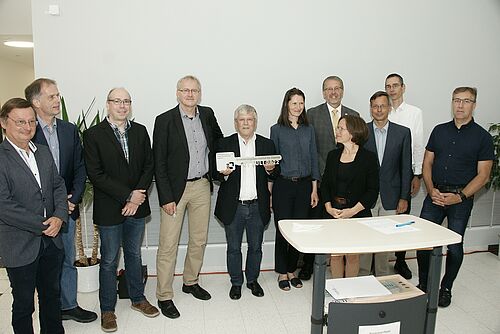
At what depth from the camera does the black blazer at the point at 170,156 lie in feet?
10.2

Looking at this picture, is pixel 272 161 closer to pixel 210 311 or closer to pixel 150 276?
pixel 210 311

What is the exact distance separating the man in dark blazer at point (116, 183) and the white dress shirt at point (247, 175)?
714 mm

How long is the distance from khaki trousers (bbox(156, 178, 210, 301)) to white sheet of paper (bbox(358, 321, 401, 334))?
5.53 ft

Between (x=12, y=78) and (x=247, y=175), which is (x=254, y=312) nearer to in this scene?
(x=247, y=175)

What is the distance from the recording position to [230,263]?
3.49 metres

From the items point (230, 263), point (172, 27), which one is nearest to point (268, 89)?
point (172, 27)

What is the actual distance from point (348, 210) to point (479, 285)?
167 cm

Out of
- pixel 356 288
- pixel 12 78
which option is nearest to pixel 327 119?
pixel 356 288

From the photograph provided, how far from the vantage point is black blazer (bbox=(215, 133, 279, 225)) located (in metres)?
3.29

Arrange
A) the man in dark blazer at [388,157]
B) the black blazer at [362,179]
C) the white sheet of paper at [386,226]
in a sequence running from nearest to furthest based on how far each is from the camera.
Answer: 1. the white sheet of paper at [386,226]
2. the black blazer at [362,179]
3. the man in dark blazer at [388,157]

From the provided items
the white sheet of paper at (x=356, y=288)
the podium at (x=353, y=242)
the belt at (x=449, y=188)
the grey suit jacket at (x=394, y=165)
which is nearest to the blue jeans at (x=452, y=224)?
the belt at (x=449, y=188)

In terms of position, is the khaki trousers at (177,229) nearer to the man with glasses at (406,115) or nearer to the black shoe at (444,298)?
the man with glasses at (406,115)

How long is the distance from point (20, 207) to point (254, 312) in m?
1.87

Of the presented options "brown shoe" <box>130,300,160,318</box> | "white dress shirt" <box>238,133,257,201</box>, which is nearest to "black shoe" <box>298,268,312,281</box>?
"white dress shirt" <box>238,133,257,201</box>
